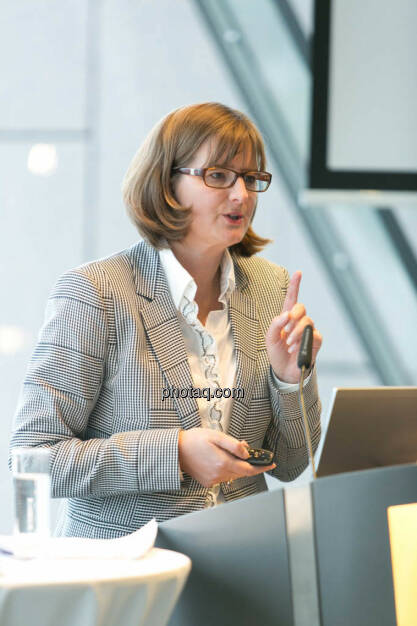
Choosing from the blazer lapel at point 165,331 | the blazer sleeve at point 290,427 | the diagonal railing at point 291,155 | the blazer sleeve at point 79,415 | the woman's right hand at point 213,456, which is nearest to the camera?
the woman's right hand at point 213,456

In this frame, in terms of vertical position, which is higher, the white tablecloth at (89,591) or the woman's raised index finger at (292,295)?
the woman's raised index finger at (292,295)

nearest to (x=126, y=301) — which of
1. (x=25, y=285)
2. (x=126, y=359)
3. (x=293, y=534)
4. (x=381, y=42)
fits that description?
(x=126, y=359)

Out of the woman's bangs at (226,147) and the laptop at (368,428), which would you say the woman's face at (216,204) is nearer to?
the woman's bangs at (226,147)

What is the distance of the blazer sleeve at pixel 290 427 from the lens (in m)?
1.85

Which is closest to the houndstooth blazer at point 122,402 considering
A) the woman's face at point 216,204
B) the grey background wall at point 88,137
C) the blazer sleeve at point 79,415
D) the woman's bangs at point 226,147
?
the blazer sleeve at point 79,415

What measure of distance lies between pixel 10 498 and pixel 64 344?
2340mm

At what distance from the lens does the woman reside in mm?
1629

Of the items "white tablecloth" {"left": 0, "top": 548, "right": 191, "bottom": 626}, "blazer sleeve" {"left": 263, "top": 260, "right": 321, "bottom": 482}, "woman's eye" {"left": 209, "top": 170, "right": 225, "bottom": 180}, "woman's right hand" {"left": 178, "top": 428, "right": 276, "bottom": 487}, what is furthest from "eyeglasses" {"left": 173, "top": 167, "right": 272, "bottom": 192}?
"white tablecloth" {"left": 0, "top": 548, "right": 191, "bottom": 626}

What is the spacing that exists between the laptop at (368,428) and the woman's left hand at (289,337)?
206 millimetres

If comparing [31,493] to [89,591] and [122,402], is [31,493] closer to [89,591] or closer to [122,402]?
[89,591]

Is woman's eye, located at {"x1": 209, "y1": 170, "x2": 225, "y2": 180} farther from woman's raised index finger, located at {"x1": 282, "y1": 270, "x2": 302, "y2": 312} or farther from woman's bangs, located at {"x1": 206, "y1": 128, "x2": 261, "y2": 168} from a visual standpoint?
woman's raised index finger, located at {"x1": 282, "y1": 270, "x2": 302, "y2": 312}

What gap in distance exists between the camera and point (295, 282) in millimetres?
1778

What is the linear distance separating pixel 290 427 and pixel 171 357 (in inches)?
12.6

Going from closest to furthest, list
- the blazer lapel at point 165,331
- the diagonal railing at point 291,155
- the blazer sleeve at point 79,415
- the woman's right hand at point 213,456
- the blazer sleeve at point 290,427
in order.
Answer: the woman's right hand at point 213,456, the blazer sleeve at point 79,415, the blazer lapel at point 165,331, the blazer sleeve at point 290,427, the diagonal railing at point 291,155
